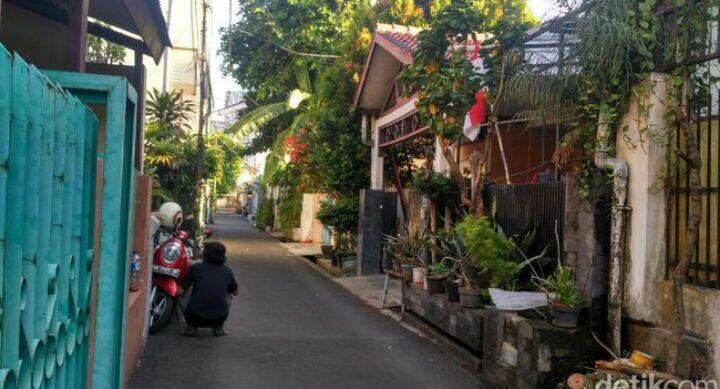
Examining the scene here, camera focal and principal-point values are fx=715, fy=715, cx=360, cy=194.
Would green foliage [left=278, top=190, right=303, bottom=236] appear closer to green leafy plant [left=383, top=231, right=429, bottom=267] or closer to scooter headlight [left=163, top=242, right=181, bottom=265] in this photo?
green leafy plant [left=383, top=231, right=429, bottom=267]

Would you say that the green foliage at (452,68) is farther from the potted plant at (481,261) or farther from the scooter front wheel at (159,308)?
the scooter front wheel at (159,308)

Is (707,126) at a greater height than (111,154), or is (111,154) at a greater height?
(707,126)

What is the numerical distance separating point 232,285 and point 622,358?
4695 mm

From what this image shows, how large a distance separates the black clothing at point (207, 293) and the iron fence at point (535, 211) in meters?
3.65

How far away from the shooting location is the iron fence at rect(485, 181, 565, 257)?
318 inches

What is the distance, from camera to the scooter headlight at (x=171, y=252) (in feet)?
29.9

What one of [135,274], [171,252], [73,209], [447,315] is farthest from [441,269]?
[73,209]

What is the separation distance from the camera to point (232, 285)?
879 centimetres

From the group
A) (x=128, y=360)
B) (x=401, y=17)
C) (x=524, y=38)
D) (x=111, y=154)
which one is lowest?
(x=128, y=360)

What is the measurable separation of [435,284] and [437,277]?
17 centimetres

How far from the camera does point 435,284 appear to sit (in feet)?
31.2

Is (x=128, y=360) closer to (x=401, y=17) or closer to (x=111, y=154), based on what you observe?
(x=111, y=154)

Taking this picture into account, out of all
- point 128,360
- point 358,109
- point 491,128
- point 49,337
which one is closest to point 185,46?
point 358,109

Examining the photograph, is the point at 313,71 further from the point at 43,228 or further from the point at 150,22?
the point at 43,228
